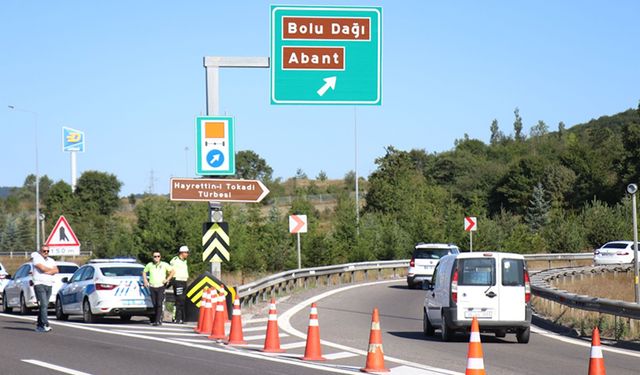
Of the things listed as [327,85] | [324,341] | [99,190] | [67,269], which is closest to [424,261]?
[67,269]

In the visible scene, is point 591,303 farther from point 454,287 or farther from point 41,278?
point 41,278

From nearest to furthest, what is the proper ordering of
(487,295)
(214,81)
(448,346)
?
(448,346) → (487,295) → (214,81)

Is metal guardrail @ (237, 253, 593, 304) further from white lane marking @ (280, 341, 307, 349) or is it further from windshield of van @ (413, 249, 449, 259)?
white lane marking @ (280, 341, 307, 349)

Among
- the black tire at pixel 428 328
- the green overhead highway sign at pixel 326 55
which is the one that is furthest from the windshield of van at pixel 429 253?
the green overhead highway sign at pixel 326 55

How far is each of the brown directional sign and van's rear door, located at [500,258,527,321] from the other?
6.30 m

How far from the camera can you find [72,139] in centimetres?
15900

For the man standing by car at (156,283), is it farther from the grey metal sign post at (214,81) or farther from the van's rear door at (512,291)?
the van's rear door at (512,291)

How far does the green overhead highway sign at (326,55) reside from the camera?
2125cm

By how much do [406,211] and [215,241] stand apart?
46806 millimetres

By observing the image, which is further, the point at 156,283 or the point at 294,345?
the point at 156,283

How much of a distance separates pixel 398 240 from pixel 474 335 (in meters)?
49.0

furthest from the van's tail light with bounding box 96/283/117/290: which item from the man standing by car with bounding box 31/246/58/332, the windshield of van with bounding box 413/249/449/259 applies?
the windshield of van with bounding box 413/249/449/259

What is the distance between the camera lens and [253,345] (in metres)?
17.9

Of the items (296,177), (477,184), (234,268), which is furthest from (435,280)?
(296,177)
